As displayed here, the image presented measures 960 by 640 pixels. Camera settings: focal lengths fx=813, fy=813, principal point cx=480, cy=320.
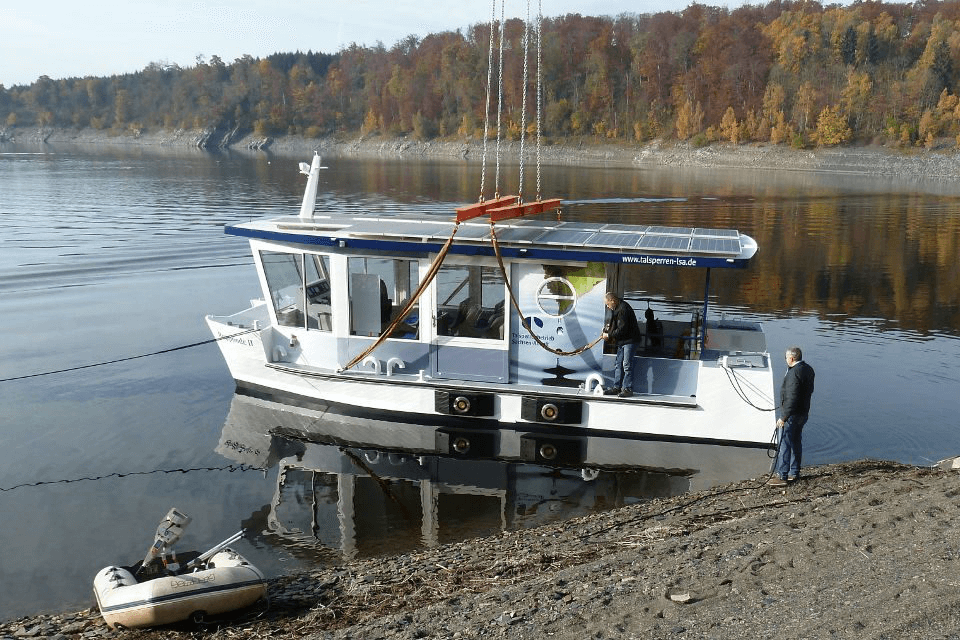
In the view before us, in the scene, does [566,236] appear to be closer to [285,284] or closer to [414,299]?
[414,299]

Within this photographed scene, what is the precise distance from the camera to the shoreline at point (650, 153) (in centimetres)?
7781

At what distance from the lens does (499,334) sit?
12.8 metres

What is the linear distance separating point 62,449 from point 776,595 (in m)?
10.9

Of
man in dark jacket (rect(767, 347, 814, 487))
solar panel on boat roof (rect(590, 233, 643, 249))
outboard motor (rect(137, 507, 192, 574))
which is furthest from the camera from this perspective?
solar panel on boat roof (rect(590, 233, 643, 249))

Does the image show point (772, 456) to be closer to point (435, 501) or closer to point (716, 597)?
point (435, 501)

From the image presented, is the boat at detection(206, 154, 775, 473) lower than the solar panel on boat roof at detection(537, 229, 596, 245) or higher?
lower

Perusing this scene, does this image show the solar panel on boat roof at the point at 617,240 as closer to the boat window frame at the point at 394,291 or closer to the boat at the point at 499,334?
the boat at the point at 499,334

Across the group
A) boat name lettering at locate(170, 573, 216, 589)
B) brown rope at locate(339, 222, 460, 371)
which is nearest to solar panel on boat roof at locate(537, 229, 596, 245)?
brown rope at locate(339, 222, 460, 371)

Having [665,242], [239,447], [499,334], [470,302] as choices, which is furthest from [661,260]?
[239,447]

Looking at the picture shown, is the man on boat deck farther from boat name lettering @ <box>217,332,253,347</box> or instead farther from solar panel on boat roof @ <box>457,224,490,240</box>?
boat name lettering @ <box>217,332,253,347</box>

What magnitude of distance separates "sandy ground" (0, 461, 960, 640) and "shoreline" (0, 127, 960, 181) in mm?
73276

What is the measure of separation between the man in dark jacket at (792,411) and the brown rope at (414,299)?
16.6 feet

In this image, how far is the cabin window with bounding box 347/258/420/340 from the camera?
13.1m

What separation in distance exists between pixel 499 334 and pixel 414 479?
8.50ft
